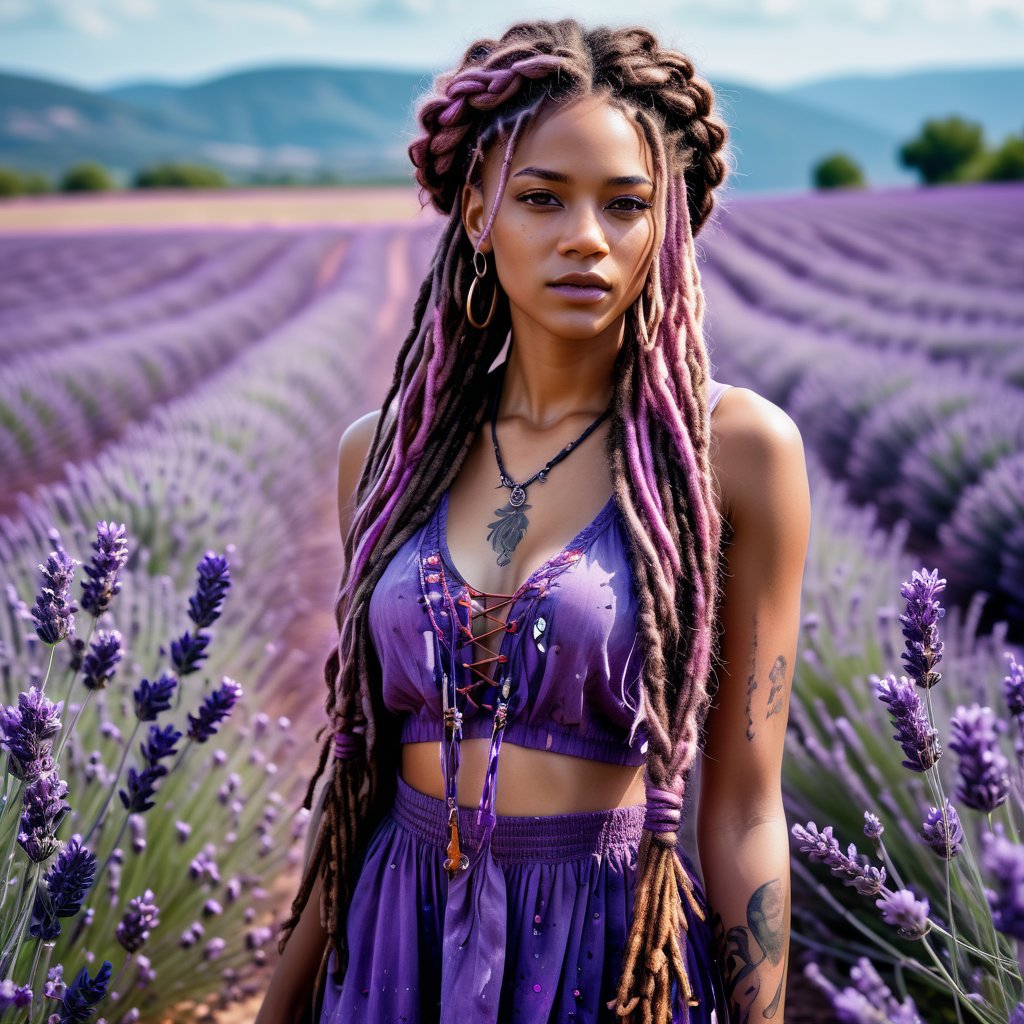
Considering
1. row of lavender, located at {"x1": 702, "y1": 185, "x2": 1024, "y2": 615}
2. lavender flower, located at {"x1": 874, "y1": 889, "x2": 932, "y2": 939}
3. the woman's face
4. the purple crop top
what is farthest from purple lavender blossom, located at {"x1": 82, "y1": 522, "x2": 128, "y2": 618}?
row of lavender, located at {"x1": 702, "y1": 185, "x2": 1024, "y2": 615}

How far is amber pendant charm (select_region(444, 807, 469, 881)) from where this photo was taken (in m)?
1.34

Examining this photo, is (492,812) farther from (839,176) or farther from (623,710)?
(839,176)

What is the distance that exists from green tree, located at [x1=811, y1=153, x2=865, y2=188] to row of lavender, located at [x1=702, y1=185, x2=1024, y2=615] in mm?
32354

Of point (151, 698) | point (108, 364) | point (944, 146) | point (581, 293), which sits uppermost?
point (944, 146)

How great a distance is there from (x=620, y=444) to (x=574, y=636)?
0.85 feet

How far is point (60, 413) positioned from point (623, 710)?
22.7 feet

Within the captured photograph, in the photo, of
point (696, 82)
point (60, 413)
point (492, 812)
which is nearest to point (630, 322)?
point (696, 82)

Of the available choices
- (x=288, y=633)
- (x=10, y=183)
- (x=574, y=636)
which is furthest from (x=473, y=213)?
(x=10, y=183)

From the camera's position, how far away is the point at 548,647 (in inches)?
51.1

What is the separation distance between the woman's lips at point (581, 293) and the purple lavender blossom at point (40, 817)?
77cm

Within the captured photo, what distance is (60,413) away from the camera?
24.6 ft

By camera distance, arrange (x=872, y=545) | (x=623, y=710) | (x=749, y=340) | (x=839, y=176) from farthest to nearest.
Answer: (x=839, y=176)
(x=749, y=340)
(x=872, y=545)
(x=623, y=710)

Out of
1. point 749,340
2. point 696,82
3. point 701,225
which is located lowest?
point 749,340

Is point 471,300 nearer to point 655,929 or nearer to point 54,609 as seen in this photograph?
point 54,609
